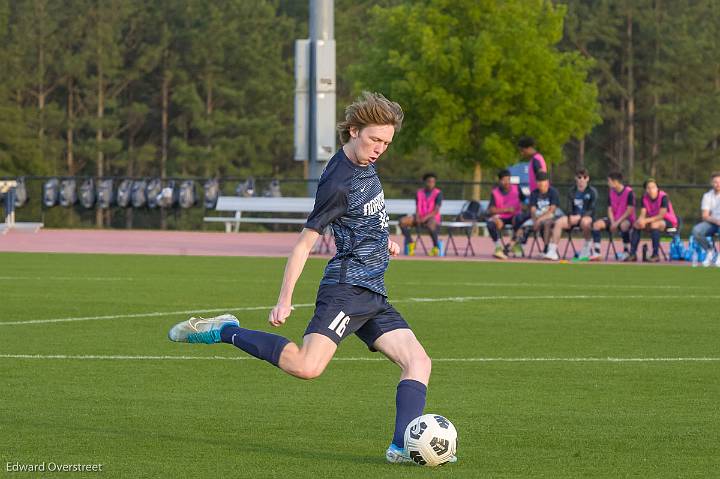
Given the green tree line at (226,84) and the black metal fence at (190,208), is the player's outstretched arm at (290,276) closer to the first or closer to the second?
the black metal fence at (190,208)

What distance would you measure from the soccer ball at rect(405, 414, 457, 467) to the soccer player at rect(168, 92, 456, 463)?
9 cm

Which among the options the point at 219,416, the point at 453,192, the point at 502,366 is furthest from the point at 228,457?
the point at 453,192

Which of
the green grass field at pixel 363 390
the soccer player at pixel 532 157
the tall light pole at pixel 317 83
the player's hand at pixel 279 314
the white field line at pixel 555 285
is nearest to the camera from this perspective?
the player's hand at pixel 279 314

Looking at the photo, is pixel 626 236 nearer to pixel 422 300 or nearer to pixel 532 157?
pixel 532 157

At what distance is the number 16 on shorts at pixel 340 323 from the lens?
25.5 ft

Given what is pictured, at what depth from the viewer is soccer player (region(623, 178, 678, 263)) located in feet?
92.0

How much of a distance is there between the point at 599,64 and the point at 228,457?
8736 cm

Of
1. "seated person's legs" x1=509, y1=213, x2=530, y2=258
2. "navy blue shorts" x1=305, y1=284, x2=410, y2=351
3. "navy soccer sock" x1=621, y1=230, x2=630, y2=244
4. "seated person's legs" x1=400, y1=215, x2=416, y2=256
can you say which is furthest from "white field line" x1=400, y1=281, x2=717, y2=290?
"navy blue shorts" x1=305, y1=284, x2=410, y2=351

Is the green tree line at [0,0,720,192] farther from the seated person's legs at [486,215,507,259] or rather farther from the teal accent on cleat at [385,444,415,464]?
the teal accent on cleat at [385,444,415,464]

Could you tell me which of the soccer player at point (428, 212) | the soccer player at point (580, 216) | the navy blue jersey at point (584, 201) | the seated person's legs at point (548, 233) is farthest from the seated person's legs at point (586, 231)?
the soccer player at point (428, 212)

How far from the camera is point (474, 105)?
56156mm

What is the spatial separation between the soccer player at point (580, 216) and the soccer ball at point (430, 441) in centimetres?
2052

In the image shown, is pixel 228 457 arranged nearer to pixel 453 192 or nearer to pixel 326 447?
pixel 326 447

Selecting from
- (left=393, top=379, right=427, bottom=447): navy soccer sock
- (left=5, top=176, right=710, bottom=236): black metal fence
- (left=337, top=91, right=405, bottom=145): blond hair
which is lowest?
(left=5, top=176, right=710, bottom=236): black metal fence
